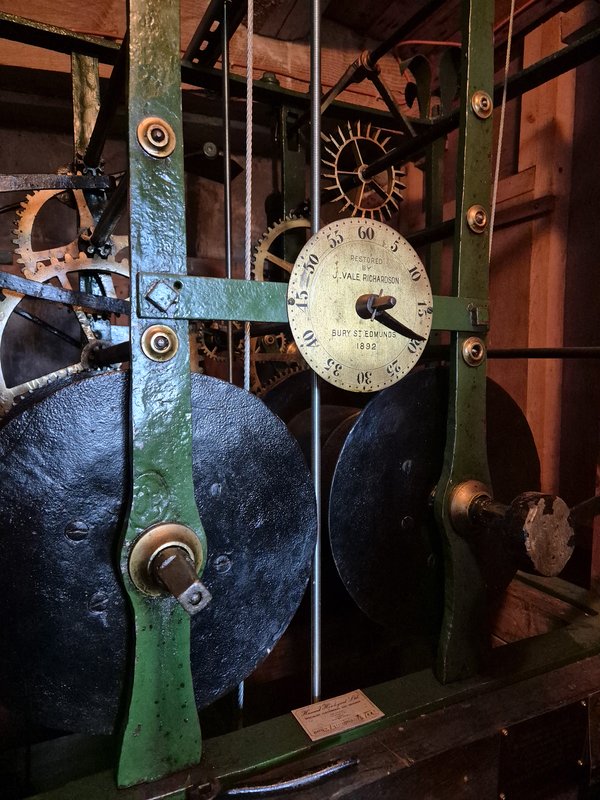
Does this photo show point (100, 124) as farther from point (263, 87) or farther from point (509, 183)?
point (509, 183)

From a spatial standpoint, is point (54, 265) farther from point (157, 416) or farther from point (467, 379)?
point (467, 379)

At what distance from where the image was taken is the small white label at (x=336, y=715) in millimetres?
884

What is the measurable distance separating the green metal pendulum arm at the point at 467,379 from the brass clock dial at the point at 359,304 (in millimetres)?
111

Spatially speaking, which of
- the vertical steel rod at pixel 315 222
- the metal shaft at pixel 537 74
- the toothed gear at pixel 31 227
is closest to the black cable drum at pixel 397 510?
the vertical steel rod at pixel 315 222

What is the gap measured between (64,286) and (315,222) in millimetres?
959

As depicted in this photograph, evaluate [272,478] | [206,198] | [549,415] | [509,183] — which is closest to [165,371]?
[272,478]

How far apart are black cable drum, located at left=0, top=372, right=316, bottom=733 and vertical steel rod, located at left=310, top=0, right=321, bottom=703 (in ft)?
0.35

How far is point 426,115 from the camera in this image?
71.3 inches

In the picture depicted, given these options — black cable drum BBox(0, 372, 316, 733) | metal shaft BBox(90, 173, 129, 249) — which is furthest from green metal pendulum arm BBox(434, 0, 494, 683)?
metal shaft BBox(90, 173, 129, 249)

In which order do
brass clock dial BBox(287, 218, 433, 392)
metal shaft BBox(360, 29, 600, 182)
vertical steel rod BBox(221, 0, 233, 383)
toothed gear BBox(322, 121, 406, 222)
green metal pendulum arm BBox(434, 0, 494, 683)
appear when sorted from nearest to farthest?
brass clock dial BBox(287, 218, 433, 392) → green metal pendulum arm BBox(434, 0, 494, 683) → vertical steel rod BBox(221, 0, 233, 383) → metal shaft BBox(360, 29, 600, 182) → toothed gear BBox(322, 121, 406, 222)

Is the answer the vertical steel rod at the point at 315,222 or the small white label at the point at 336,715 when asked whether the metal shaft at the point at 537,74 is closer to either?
the vertical steel rod at the point at 315,222

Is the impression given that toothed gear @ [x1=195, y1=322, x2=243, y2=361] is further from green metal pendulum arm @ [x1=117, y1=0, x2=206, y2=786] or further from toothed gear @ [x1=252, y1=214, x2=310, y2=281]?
green metal pendulum arm @ [x1=117, y1=0, x2=206, y2=786]

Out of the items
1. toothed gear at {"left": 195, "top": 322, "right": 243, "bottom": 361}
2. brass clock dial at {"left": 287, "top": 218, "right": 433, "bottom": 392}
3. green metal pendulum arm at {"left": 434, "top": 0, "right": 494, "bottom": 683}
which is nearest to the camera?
brass clock dial at {"left": 287, "top": 218, "right": 433, "bottom": 392}

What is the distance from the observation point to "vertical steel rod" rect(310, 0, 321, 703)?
35.4 inches
